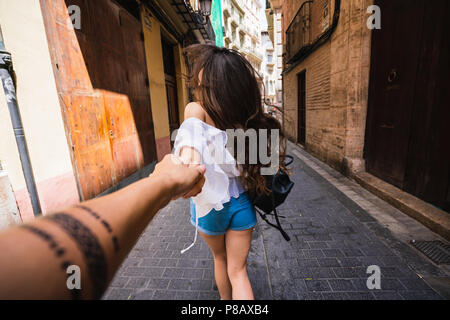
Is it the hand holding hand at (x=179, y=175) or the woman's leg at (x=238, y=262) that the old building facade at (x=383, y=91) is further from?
the hand holding hand at (x=179, y=175)

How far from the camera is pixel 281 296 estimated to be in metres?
2.21

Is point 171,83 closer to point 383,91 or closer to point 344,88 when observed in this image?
point 344,88

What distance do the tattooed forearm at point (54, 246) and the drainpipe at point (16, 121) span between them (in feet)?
10.5

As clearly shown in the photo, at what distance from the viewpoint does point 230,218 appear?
1.55 meters

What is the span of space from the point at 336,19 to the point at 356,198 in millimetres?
4514

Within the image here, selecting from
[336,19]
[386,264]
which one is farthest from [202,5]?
[386,264]

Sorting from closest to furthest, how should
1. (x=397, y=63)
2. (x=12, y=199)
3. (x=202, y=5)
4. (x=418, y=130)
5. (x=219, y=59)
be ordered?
(x=219, y=59) < (x=12, y=199) < (x=418, y=130) < (x=397, y=63) < (x=202, y=5)

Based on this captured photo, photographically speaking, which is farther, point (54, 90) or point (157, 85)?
point (157, 85)

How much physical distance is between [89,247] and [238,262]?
1248 mm

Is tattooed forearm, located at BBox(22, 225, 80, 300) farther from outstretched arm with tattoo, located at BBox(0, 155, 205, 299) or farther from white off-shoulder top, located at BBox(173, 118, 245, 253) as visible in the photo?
white off-shoulder top, located at BBox(173, 118, 245, 253)

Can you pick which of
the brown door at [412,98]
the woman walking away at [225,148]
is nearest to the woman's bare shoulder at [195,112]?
the woman walking away at [225,148]

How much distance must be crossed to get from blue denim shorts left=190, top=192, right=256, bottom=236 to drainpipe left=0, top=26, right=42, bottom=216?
109 inches

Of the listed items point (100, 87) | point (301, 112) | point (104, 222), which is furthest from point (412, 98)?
point (301, 112)
